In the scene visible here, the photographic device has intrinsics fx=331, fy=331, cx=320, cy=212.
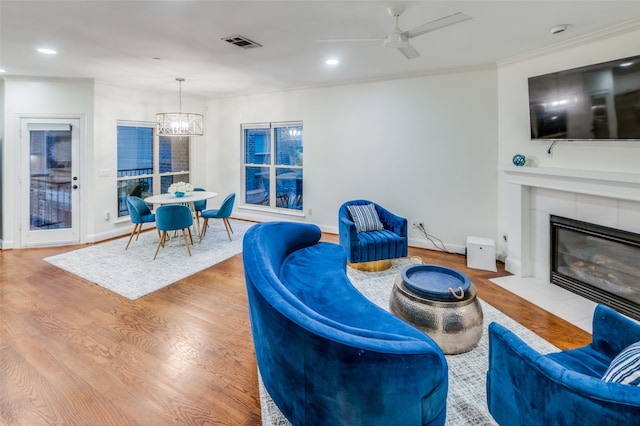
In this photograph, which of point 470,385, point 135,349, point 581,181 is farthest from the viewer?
point 581,181

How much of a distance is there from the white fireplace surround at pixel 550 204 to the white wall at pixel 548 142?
161 millimetres

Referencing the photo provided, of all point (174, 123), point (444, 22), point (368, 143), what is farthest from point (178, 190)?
point (444, 22)

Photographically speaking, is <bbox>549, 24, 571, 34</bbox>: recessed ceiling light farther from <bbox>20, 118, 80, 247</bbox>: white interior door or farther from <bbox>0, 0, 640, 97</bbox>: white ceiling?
<bbox>20, 118, 80, 247</bbox>: white interior door

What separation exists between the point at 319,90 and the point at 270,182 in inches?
80.8

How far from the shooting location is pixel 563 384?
1.12m

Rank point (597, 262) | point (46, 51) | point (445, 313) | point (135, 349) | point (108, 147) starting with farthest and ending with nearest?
point (108, 147)
point (46, 51)
point (597, 262)
point (135, 349)
point (445, 313)

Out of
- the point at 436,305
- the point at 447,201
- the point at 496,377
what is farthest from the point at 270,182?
the point at 496,377

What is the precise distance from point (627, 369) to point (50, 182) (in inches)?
274

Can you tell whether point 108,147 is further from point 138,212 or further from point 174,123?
point 138,212

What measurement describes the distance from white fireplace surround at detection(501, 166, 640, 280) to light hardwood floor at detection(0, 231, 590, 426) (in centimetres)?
45

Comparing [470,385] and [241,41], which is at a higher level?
[241,41]

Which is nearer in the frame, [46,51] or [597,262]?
[597,262]

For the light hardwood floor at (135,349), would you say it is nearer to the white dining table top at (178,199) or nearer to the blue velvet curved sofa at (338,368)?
the blue velvet curved sofa at (338,368)

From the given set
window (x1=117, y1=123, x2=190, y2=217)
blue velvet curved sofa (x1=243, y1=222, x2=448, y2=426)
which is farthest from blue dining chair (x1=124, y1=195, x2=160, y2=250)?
blue velvet curved sofa (x1=243, y1=222, x2=448, y2=426)
